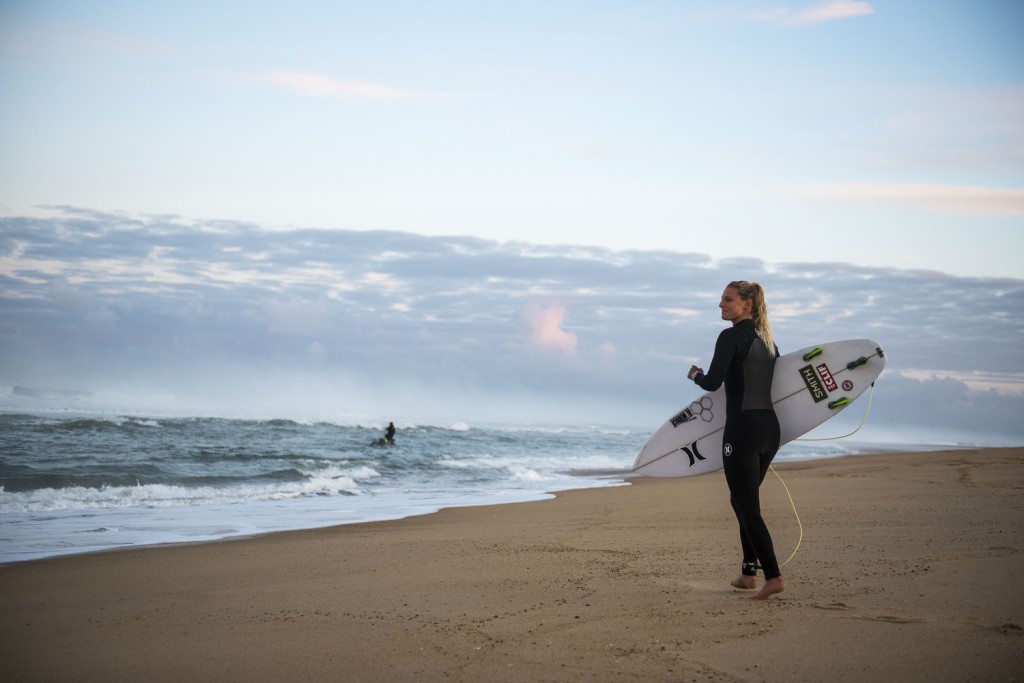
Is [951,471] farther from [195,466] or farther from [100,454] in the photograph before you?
[100,454]

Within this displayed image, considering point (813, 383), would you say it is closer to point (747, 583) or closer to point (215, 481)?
point (747, 583)

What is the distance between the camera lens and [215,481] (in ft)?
43.9

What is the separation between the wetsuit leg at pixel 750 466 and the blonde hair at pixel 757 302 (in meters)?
0.43

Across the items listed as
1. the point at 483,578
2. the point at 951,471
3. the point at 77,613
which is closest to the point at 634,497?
the point at 951,471

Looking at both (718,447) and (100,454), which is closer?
(718,447)

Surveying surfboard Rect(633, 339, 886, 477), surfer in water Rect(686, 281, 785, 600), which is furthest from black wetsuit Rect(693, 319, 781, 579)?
surfboard Rect(633, 339, 886, 477)

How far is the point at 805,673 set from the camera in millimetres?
2895

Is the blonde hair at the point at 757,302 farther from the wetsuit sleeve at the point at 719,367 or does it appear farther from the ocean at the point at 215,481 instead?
the ocean at the point at 215,481

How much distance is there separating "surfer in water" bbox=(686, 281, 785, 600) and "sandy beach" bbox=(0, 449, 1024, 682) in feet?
1.29

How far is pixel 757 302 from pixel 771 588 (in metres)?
1.58

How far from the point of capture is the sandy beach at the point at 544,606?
310 centimetres

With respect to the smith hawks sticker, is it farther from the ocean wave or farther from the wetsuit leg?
the ocean wave

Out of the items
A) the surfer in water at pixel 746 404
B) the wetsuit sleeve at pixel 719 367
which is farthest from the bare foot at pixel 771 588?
the wetsuit sleeve at pixel 719 367

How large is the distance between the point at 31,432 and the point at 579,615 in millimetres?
20143
